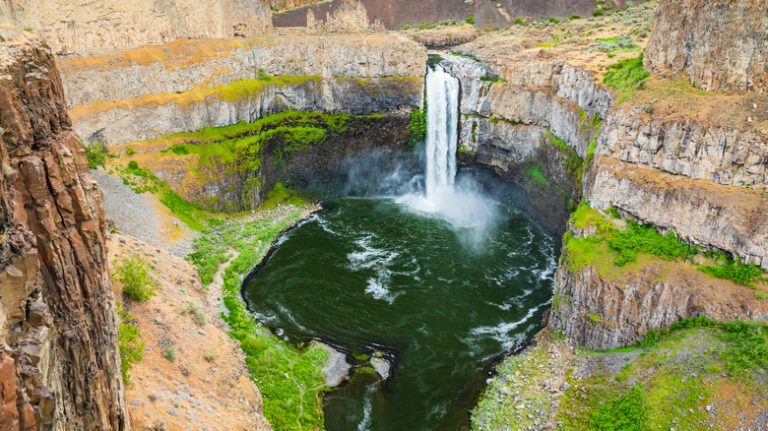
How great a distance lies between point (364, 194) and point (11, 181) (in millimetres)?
41573

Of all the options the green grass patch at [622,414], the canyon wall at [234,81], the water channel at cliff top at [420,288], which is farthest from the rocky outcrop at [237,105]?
the green grass patch at [622,414]

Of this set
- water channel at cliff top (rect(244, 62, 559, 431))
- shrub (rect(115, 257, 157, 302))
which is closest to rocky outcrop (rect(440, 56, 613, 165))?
water channel at cliff top (rect(244, 62, 559, 431))

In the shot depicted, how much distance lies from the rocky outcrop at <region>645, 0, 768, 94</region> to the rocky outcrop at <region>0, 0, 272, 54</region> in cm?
3262

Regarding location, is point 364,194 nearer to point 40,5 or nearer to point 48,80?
point 40,5

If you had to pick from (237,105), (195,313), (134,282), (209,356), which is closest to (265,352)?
(195,313)

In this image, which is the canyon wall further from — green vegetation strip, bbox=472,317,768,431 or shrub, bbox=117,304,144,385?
green vegetation strip, bbox=472,317,768,431

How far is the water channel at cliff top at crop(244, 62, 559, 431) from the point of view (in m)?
27.3

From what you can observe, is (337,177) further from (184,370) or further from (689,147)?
(184,370)

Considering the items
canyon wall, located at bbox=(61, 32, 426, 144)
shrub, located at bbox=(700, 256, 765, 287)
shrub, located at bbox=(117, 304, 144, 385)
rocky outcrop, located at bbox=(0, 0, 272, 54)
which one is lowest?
shrub, located at bbox=(117, 304, 144, 385)

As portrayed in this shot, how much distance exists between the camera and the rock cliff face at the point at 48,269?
9.90m

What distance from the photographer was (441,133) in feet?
167

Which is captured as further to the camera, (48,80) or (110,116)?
(110,116)

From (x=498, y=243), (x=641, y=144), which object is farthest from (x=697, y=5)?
(x=498, y=243)

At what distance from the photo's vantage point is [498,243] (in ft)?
139
